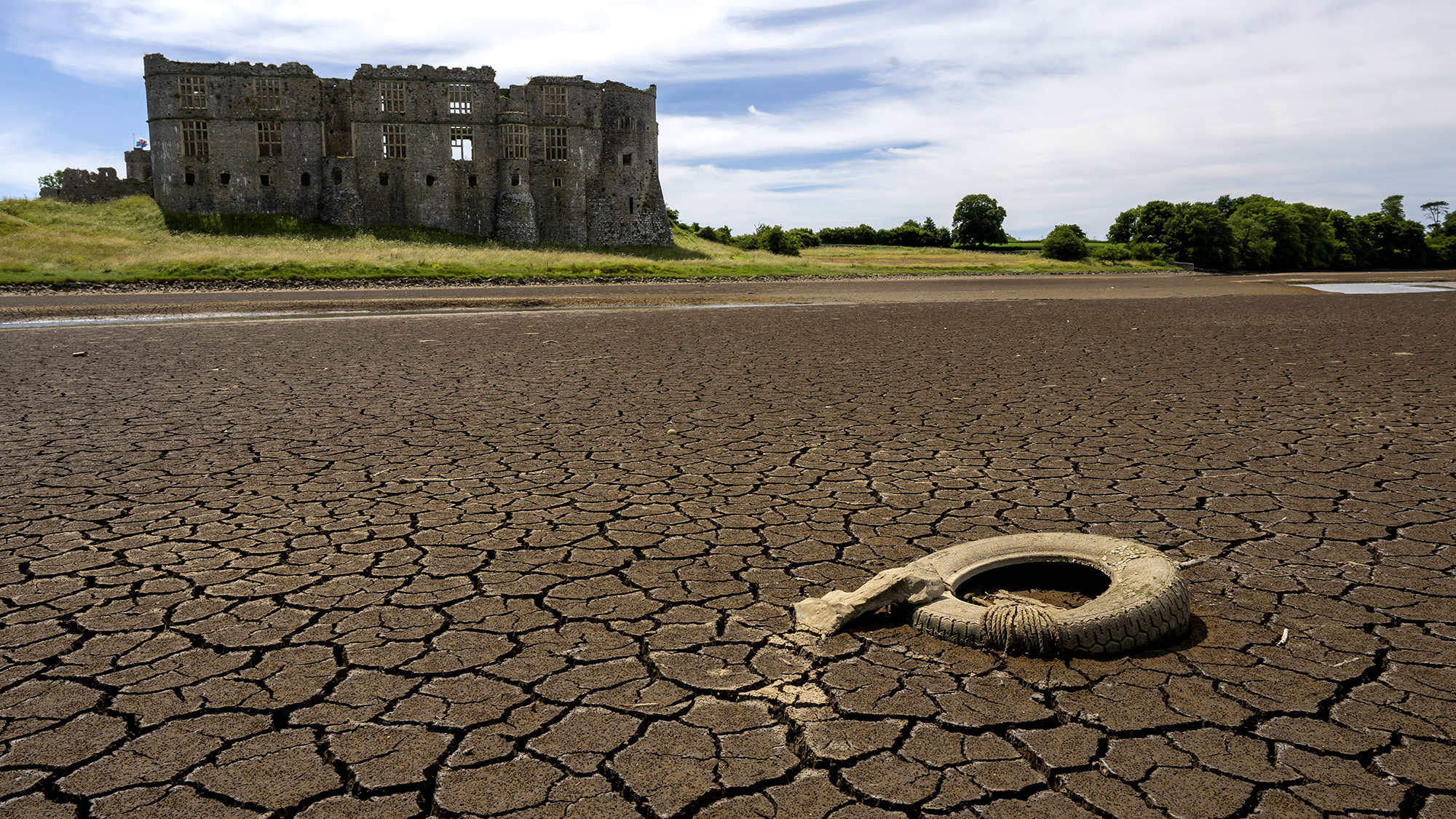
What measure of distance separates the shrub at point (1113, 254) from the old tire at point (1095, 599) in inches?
2782

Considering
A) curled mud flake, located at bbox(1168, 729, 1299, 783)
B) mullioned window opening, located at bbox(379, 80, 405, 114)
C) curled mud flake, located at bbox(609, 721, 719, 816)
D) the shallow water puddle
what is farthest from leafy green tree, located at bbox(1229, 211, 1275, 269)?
curled mud flake, located at bbox(609, 721, 719, 816)

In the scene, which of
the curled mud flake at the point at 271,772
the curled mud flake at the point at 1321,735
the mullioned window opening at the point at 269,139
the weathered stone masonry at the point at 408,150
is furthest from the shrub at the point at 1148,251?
the curled mud flake at the point at 271,772

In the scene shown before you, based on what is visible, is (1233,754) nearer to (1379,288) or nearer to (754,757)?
(754,757)

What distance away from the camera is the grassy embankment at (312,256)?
35812mm

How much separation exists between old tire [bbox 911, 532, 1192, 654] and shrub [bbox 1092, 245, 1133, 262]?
70666 mm

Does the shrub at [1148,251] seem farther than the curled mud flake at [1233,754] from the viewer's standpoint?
Yes

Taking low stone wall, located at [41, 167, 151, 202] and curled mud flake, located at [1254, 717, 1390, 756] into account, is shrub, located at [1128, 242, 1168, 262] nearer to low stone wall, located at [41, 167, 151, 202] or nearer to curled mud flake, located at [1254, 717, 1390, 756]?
low stone wall, located at [41, 167, 151, 202]

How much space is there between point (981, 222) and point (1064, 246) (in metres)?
24.8

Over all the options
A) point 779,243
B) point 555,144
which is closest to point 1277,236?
point 779,243

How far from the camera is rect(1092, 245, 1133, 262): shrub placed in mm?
70000

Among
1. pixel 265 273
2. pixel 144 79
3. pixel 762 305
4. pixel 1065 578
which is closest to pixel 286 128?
pixel 144 79

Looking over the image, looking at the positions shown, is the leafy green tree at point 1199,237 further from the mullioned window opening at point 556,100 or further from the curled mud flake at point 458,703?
the curled mud flake at point 458,703

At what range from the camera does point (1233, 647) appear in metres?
3.57

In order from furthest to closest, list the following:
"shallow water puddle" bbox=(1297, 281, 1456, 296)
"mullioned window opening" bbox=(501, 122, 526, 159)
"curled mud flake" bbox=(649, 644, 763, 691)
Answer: "mullioned window opening" bbox=(501, 122, 526, 159) < "shallow water puddle" bbox=(1297, 281, 1456, 296) < "curled mud flake" bbox=(649, 644, 763, 691)
